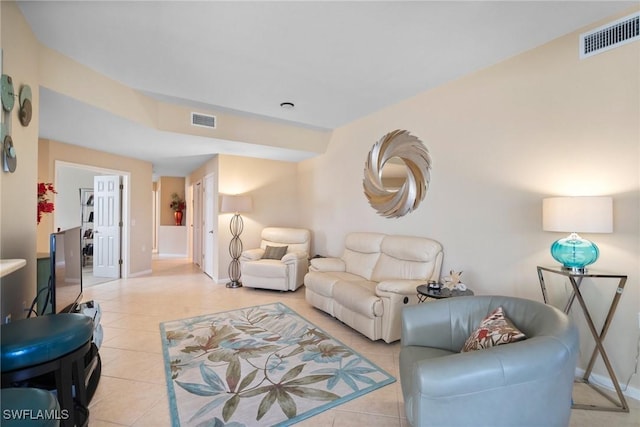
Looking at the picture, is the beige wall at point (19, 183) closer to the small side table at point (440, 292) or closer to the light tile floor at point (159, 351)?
the light tile floor at point (159, 351)

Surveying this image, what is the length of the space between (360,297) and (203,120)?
10.3ft

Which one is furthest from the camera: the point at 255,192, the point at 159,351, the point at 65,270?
the point at 255,192

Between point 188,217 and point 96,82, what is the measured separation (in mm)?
5930

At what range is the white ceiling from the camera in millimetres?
1947

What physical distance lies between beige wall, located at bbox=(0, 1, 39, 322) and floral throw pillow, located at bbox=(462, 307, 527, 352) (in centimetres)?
277

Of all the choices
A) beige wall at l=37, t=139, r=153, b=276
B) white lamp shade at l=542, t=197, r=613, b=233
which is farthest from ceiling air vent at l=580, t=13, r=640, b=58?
beige wall at l=37, t=139, r=153, b=276

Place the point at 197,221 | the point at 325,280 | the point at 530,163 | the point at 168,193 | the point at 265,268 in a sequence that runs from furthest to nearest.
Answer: the point at 168,193, the point at 197,221, the point at 265,268, the point at 325,280, the point at 530,163

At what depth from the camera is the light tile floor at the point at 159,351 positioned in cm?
176

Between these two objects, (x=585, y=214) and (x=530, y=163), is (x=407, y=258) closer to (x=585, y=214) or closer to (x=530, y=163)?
(x=530, y=163)

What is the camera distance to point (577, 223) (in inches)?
73.3

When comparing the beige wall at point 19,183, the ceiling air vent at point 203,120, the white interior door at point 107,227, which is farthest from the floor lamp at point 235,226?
the beige wall at point 19,183

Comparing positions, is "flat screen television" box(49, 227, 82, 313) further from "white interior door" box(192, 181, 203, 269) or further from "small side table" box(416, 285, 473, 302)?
"white interior door" box(192, 181, 203, 269)

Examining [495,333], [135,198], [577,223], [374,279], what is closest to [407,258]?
[374,279]

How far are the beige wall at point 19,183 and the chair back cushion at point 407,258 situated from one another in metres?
3.14
